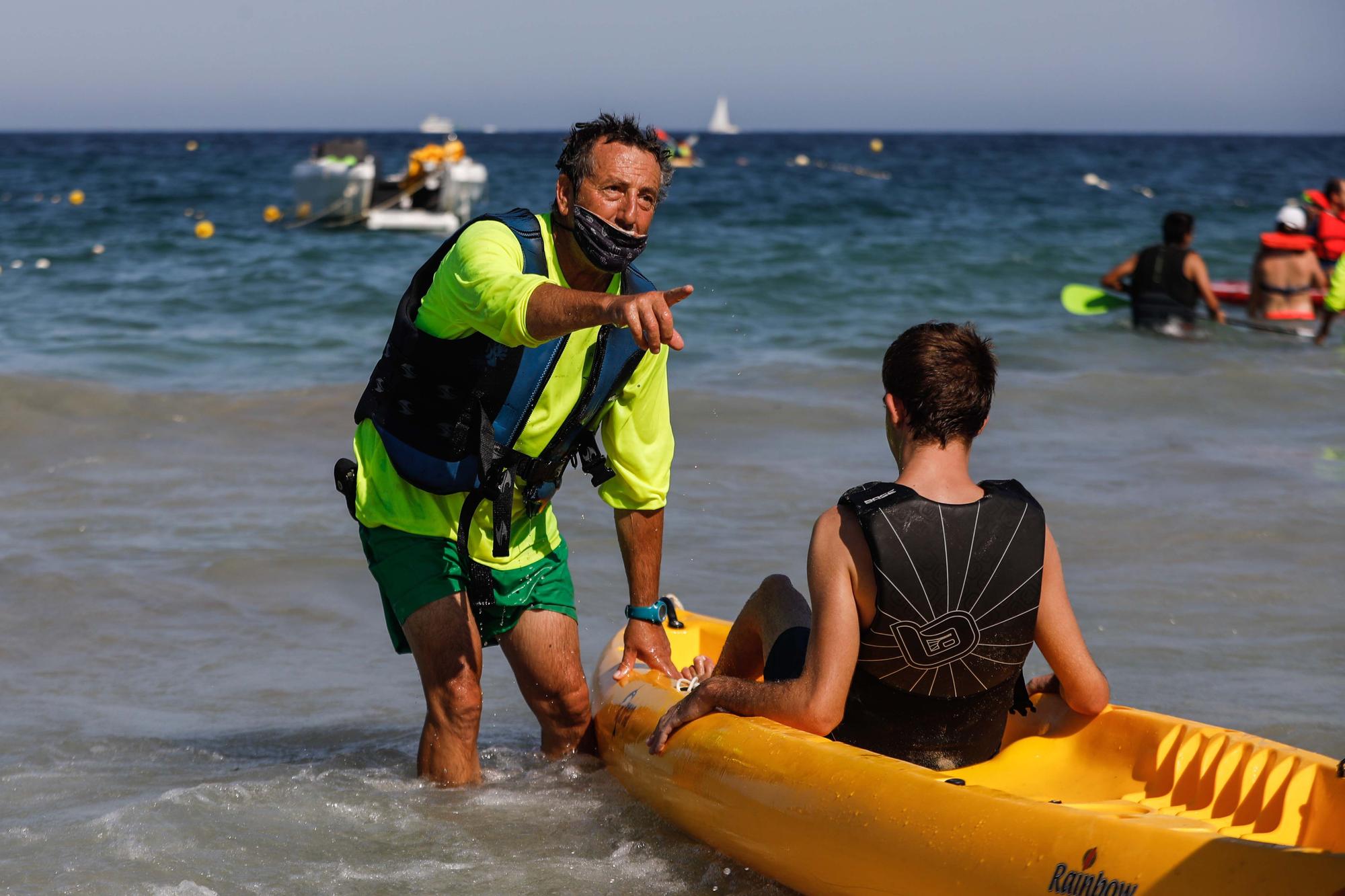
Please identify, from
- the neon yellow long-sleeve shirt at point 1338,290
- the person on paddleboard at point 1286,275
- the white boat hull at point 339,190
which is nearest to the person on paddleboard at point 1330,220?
the person on paddleboard at point 1286,275

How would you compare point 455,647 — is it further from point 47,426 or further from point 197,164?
point 197,164

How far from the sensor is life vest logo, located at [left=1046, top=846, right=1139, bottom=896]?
2.40 metres

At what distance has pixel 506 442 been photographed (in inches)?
129

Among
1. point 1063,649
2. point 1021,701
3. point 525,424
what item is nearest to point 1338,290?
point 1021,701

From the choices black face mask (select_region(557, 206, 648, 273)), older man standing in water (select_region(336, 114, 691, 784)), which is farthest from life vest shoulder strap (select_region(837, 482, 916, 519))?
black face mask (select_region(557, 206, 648, 273))

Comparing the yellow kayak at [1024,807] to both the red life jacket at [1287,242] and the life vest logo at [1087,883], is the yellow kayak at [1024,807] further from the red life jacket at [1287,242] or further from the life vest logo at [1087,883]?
the red life jacket at [1287,242]

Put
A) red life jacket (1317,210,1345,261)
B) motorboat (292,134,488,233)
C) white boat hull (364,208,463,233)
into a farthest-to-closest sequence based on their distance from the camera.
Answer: motorboat (292,134,488,233) → white boat hull (364,208,463,233) → red life jacket (1317,210,1345,261)

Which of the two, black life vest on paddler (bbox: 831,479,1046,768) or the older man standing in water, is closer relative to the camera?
black life vest on paddler (bbox: 831,479,1046,768)

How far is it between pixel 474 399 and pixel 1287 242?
36.8 feet

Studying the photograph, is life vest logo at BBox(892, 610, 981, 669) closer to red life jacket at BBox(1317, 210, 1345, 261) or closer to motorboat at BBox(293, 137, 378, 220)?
red life jacket at BBox(1317, 210, 1345, 261)

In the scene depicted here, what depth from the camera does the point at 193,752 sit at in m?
4.21

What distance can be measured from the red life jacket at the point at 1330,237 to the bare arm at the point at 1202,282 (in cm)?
238

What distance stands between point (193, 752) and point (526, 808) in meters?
1.20

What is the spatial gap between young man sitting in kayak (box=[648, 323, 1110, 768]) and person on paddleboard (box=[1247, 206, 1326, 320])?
10785 millimetres
